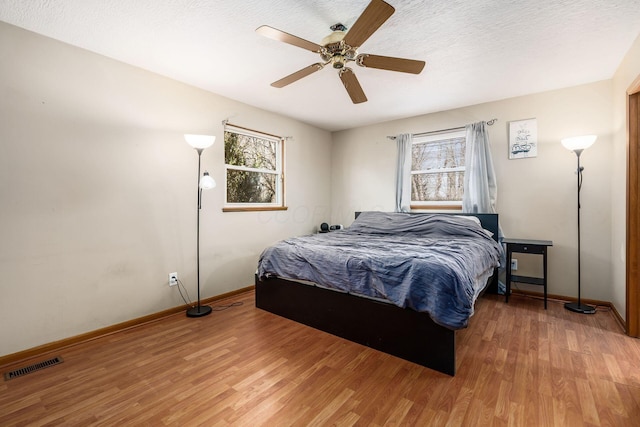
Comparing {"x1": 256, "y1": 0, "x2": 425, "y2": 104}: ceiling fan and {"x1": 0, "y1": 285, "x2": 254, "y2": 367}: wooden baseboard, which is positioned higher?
{"x1": 256, "y1": 0, "x2": 425, "y2": 104}: ceiling fan

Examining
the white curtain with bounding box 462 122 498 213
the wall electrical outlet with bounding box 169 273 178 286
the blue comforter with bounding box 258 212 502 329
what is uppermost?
the white curtain with bounding box 462 122 498 213

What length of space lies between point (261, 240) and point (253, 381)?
7.50ft

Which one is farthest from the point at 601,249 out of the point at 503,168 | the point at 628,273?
the point at 503,168

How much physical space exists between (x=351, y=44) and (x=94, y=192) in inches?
93.6

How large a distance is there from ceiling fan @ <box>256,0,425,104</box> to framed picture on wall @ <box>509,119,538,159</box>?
2069 mm

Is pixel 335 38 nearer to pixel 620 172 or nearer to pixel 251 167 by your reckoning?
pixel 251 167

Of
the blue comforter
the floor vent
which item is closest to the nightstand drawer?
the blue comforter

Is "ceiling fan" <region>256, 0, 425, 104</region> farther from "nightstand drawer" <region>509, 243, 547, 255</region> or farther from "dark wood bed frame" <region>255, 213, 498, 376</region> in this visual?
"nightstand drawer" <region>509, 243, 547, 255</region>

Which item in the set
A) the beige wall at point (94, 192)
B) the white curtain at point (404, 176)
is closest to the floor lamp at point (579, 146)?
the white curtain at point (404, 176)

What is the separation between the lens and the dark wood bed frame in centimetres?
185

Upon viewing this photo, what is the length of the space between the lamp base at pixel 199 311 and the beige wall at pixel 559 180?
363 cm

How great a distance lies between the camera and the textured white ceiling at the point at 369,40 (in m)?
1.88

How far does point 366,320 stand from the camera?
2.18m

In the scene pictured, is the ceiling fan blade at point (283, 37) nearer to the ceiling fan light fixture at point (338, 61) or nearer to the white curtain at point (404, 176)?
the ceiling fan light fixture at point (338, 61)
